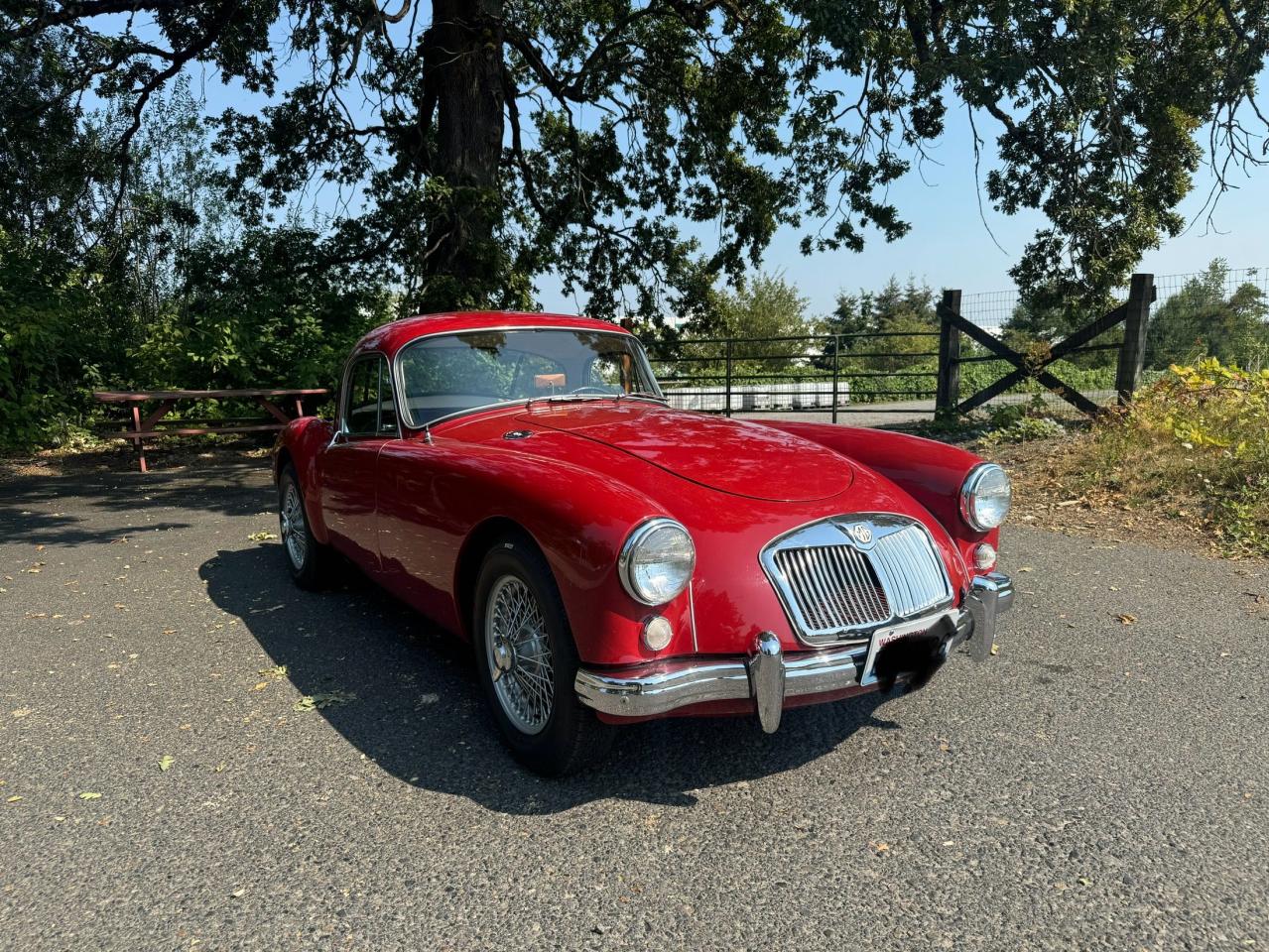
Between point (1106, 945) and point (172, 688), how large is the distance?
3.51m

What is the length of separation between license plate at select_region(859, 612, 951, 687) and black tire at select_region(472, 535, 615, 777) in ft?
2.72

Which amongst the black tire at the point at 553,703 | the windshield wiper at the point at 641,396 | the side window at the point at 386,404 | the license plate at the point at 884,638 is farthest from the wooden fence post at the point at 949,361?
the black tire at the point at 553,703

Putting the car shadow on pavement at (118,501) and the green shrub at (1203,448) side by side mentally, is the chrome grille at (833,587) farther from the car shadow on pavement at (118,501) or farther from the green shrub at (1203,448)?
the car shadow on pavement at (118,501)

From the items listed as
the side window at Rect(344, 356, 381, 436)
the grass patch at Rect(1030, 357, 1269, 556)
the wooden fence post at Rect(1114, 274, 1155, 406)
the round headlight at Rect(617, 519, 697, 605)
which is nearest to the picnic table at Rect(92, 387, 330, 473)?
the side window at Rect(344, 356, 381, 436)

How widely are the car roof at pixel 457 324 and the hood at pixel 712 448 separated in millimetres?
527

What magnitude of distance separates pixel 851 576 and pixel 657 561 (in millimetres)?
697

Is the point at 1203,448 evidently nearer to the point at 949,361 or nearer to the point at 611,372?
A: the point at 949,361

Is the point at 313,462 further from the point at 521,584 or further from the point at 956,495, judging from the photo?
the point at 956,495

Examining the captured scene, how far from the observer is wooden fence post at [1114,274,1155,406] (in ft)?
31.2

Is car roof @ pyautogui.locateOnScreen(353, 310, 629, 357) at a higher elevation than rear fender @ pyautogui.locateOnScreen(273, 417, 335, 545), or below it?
higher

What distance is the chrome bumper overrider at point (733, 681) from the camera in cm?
242

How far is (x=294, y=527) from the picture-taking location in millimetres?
5375

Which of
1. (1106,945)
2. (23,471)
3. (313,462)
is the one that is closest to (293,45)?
(23,471)

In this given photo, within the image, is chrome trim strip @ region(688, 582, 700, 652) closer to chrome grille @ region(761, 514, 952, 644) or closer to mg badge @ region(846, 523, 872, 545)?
chrome grille @ region(761, 514, 952, 644)
